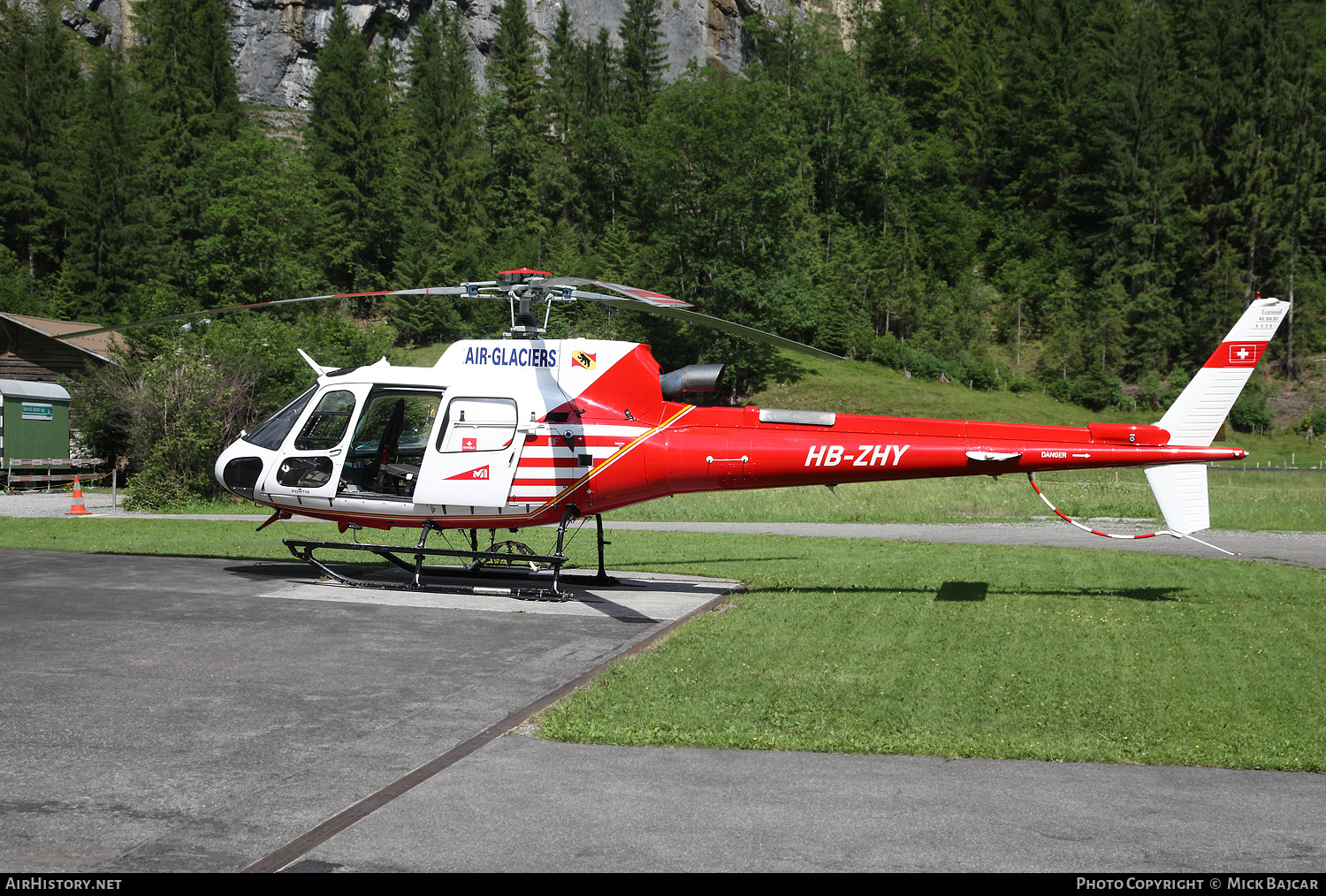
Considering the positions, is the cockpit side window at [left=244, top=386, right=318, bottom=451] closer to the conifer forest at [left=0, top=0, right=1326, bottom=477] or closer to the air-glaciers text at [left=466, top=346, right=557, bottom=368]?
the air-glaciers text at [left=466, top=346, right=557, bottom=368]

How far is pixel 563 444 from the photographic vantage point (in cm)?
1170

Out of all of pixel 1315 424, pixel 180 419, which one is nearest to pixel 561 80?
pixel 1315 424

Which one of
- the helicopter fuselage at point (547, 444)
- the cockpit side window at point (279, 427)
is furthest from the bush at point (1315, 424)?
the cockpit side window at point (279, 427)

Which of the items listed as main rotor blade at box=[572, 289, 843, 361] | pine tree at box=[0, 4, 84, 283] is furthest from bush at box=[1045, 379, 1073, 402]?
pine tree at box=[0, 4, 84, 283]

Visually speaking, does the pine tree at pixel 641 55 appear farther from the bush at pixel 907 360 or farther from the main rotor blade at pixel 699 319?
the main rotor blade at pixel 699 319

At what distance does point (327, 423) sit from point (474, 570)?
2.70 m

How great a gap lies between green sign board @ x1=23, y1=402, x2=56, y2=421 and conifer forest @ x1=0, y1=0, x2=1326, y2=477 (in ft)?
45.3

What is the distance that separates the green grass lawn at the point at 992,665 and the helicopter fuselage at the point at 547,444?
1664 mm

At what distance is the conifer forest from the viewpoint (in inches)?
2335

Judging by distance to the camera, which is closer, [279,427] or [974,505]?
[279,427]

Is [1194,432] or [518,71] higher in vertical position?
[518,71]

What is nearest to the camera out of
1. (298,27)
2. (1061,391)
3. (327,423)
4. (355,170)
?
(327,423)

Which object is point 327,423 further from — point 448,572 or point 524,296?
point 524,296

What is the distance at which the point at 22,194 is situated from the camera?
2534 inches
